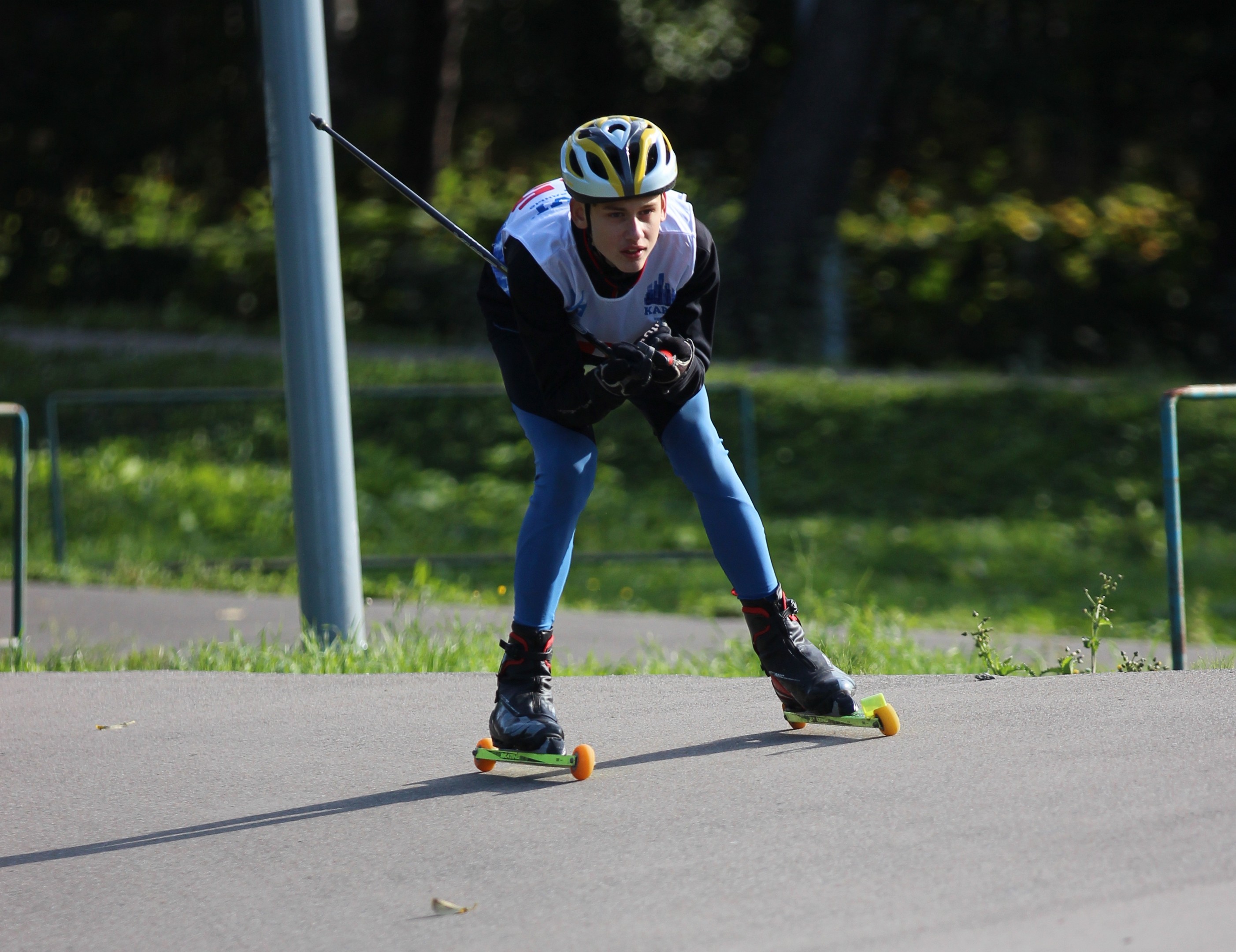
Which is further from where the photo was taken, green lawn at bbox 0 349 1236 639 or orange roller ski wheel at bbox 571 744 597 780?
green lawn at bbox 0 349 1236 639

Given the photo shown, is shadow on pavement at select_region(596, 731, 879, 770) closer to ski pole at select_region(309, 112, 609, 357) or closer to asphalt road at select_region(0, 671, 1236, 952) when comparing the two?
asphalt road at select_region(0, 671, 1236, 952)

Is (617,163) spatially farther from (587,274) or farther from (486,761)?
(486,761)

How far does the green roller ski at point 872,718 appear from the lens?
14.1 feet

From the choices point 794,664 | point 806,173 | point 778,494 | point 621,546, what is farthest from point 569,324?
point 806,173

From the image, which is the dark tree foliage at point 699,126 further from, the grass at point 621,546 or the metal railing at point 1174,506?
the metal railing at point 1174,506

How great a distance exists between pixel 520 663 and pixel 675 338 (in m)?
0.98

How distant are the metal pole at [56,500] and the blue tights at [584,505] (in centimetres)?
592

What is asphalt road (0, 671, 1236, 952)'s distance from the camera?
319 cm

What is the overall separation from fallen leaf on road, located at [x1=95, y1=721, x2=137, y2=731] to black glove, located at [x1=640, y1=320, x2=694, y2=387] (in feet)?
7.25

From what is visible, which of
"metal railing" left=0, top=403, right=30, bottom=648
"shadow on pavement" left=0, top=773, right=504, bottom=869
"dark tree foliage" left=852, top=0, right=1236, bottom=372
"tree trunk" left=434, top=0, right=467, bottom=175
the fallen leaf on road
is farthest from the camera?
"tree trunk" left=434, top=0, right=467, bottom=175

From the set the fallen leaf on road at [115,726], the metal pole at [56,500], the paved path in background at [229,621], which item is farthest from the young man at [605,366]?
the metal pole at [56,500]

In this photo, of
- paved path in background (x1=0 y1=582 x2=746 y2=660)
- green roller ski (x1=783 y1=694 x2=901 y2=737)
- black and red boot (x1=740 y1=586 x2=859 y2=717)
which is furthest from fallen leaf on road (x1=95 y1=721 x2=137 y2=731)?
green roller ski (x1=783 y1=694 x2=901 y2=737)

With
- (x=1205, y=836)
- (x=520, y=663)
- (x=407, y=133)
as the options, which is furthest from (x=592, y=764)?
(x=407, y=133)

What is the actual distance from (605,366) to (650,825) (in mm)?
1145
